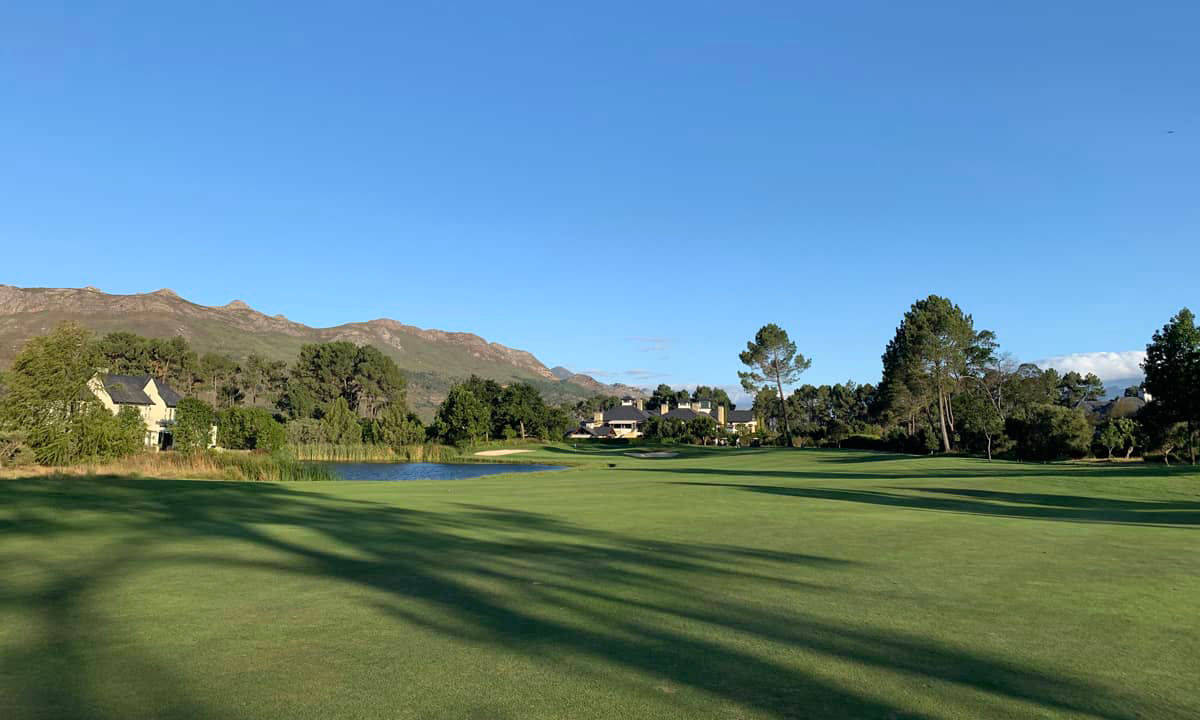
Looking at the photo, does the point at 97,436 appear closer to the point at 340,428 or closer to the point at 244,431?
the point at 244,431

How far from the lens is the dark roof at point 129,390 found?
6506cm

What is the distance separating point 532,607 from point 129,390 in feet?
254

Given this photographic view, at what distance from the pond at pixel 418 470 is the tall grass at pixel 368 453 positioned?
244 centimetres

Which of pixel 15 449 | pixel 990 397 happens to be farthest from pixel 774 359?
pixel 15 449

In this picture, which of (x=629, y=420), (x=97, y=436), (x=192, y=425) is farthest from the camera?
(x=629, y=420)

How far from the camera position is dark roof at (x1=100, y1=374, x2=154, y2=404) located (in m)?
65.1

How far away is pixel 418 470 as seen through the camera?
51.0 meters

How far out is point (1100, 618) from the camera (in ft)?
19.5

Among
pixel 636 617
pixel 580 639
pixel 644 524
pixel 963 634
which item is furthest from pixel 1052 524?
pixel 580 639

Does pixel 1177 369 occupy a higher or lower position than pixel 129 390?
lower

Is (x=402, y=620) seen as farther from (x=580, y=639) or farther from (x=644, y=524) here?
(x=644, y=524)

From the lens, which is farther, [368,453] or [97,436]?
[368,453]

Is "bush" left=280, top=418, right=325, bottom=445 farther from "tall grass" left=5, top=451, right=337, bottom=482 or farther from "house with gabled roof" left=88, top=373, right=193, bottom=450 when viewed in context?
"tall grass" left=5, top=451, right=337, bottom=482

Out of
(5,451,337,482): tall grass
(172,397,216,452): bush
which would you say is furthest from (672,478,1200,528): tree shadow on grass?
(172,397,216,452): bush
